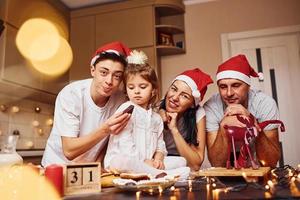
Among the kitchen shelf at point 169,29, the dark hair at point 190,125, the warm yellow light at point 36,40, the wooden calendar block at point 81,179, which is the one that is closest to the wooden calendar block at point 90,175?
the wooden calendar block at point 81,179

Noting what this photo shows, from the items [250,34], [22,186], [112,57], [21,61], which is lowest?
[22,186]

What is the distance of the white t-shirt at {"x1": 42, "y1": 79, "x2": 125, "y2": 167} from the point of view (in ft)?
4.20

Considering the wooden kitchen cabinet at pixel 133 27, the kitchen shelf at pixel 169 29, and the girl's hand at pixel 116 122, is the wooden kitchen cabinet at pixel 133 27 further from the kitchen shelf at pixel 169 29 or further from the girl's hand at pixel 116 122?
the girl's hand at pixel 116 122

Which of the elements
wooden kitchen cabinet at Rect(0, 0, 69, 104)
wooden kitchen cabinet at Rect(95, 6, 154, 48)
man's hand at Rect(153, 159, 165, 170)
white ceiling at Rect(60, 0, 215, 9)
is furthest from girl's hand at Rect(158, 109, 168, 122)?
white ceiling at Rect(60, 0, 215, 9)

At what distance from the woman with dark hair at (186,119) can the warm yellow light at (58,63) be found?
1441 millimetres

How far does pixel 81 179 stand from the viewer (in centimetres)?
77

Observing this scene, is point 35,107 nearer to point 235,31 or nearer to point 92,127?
point 92,127

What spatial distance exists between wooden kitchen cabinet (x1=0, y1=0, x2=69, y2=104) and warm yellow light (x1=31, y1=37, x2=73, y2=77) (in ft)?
0.16

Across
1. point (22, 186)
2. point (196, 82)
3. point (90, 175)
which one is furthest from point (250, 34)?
point (22, 186)

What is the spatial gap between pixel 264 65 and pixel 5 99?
7.74 feet

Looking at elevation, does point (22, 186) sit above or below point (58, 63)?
below

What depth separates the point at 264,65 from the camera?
9.12ft

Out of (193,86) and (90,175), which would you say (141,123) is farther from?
(90,175)

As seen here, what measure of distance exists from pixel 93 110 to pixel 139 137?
0.28m
